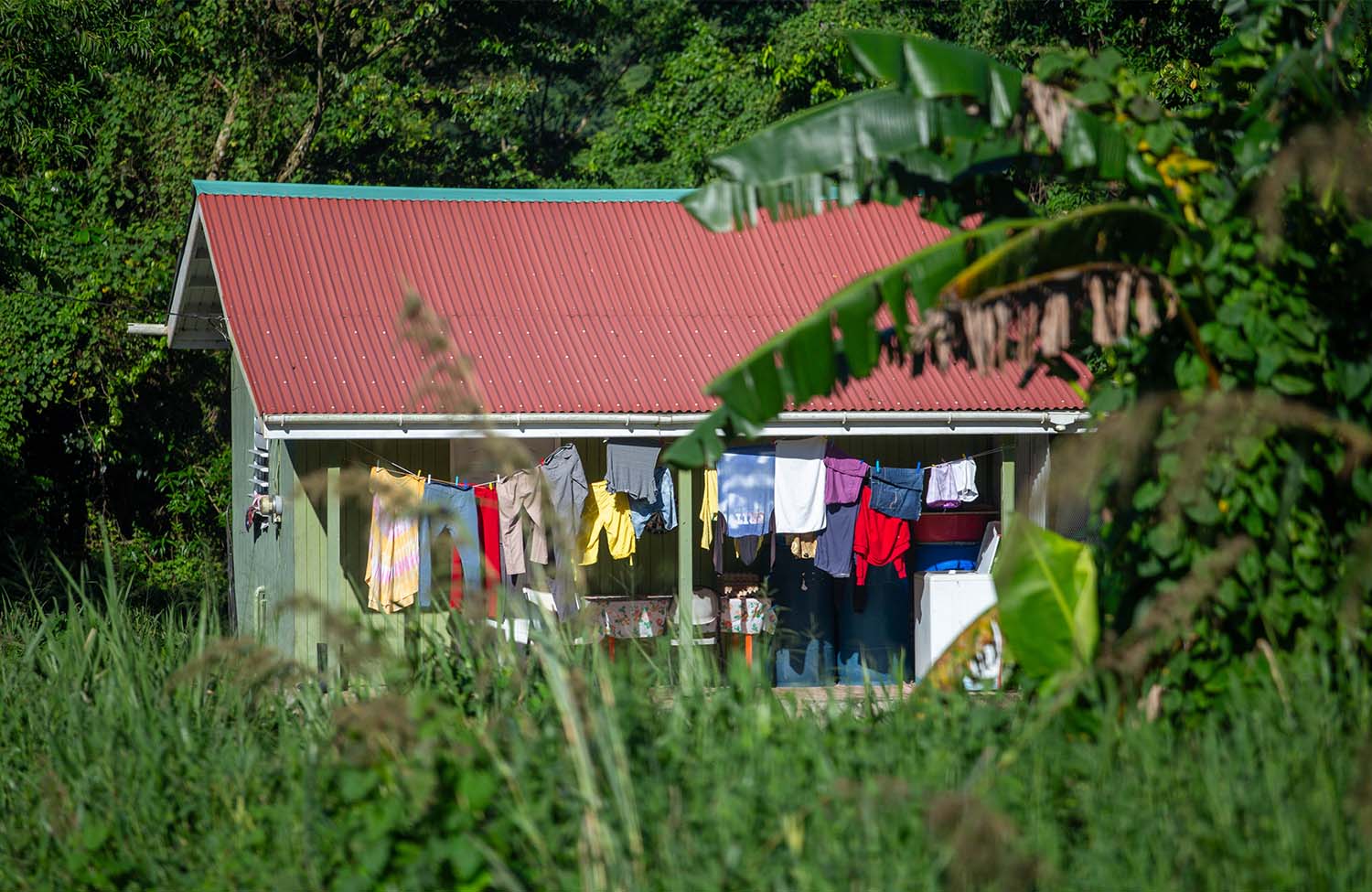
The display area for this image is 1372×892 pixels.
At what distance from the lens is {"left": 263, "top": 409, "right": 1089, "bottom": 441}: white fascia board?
35.0 feet

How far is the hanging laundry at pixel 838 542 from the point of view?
12.0 meters

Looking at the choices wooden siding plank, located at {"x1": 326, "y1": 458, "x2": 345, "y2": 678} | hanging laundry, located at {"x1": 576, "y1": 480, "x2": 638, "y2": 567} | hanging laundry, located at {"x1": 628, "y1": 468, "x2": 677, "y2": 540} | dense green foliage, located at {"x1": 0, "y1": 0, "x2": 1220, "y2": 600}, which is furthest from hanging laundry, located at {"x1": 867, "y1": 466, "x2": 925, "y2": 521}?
dense green foliage, located at {"x1": 0, "y1": 0, "x2": 1220, "y2": 600}

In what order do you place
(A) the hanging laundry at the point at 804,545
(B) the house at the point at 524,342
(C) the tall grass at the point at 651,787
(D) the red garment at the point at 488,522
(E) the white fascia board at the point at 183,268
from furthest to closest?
(E) the white fascia board at the point at 183,268
(A) the hanging laundry at the point at 804,545
(D) the red garment at the point at 488,522
(B) the house at the point at 524,342
(C) the tall grass at the point at 651,787

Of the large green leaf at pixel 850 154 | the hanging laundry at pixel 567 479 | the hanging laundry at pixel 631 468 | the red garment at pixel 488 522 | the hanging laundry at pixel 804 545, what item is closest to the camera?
the large green leaf at pixel 850 154

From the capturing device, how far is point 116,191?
2003 centimetres

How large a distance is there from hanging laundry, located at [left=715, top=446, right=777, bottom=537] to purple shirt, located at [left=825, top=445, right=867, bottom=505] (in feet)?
Result: 1.46

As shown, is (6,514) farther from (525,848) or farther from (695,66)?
(525,848)

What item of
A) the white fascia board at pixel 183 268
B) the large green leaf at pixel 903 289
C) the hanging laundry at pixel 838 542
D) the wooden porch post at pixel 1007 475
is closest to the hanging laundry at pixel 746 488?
the hanging laundry at pixel 838 542

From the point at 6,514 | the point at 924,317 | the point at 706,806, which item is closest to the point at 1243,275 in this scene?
the point at 924,317

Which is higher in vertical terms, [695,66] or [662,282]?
[695,66]

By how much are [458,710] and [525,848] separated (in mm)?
881

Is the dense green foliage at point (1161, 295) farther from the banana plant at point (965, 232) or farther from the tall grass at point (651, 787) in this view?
the tall grass at point (651, 787)

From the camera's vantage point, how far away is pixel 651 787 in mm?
4645

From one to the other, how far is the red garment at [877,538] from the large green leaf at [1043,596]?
22.0ft
